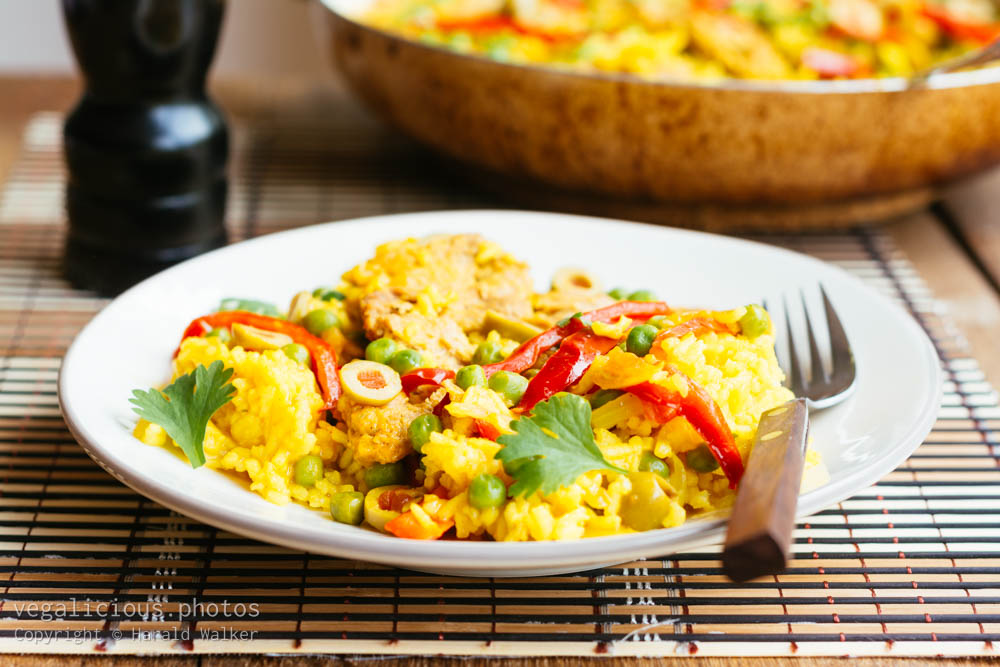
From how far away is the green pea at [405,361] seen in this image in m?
2.43

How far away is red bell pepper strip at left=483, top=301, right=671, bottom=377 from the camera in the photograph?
2.47 m

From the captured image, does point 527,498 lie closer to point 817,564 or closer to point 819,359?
point 817,564

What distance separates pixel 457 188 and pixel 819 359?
2370 millimetres

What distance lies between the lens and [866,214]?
4.29 meters

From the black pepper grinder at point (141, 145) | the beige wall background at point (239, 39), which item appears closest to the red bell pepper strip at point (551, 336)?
the black pepper grinder at point (141, 145)

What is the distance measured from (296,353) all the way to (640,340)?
31.8 inches

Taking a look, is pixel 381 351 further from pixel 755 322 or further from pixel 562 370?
pixel 755 322

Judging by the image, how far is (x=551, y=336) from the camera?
254 cm

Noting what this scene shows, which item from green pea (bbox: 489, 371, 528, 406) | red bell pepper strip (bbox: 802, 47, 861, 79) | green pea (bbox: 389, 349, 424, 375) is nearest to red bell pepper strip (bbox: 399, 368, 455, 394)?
green pea (bbox: 389, 349, 424, 375)

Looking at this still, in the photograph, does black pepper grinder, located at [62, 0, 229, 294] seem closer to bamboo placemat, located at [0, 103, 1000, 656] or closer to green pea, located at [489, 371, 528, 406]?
bamboo placemat, located at [0, 103, 1000, 656]

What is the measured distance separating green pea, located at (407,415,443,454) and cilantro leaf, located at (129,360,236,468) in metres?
0.42

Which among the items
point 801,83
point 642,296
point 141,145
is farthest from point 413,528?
point 801,83

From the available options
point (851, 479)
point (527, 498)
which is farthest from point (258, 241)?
point (851, 479)

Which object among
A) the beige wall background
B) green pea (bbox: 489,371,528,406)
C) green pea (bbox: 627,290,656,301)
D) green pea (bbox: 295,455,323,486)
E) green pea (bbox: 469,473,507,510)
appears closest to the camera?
green pea (bbox: 469,473,507,510)
